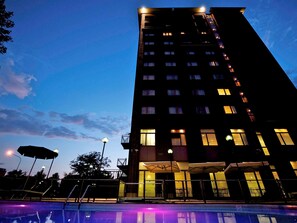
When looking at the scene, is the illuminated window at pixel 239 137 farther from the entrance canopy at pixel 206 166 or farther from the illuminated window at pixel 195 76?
the illuminated window at pixel 195 76

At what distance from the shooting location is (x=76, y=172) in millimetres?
37875

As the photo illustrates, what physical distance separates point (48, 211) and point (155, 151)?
1209 cm

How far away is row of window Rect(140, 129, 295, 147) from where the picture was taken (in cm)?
1866

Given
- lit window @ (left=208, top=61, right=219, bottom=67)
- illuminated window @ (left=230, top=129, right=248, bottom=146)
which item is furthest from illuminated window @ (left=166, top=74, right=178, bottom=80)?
illuminated window @ (left=230, top=129, right=248, bottom=146)

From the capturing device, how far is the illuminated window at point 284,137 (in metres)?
19.7

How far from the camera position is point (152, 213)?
23.5ft

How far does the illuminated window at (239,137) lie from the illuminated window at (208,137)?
244 cm

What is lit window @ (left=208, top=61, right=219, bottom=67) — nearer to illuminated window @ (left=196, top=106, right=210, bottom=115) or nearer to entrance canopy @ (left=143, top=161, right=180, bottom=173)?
illuminated window @ (left=196, top=106, right=210, bottom=115)

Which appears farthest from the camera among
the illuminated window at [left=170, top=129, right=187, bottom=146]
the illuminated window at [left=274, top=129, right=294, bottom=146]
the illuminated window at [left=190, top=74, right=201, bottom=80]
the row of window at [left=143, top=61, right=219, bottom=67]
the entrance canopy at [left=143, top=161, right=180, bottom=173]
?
the row of window at [left=143, top=61, right=219, bottom=67]

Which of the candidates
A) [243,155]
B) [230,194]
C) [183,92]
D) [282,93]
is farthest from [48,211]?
[282,93]

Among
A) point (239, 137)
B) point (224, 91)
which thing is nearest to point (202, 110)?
point (224, 91)

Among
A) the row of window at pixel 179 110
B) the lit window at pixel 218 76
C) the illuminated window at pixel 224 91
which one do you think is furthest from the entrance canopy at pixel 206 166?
the lit window at pixel 218 76

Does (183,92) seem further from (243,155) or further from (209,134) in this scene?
(243,155)

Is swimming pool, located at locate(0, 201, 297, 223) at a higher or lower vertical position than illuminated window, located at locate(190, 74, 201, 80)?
lower
